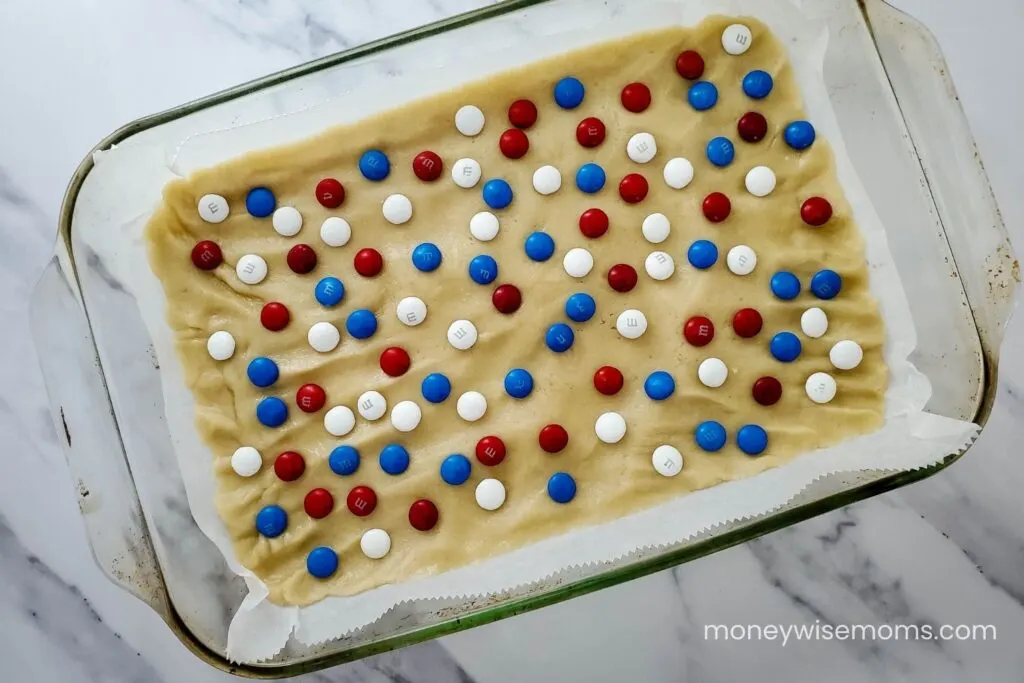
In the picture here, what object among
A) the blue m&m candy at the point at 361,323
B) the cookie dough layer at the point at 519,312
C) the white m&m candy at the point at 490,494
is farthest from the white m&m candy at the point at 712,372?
the blue m&m candy at the point at 361,323

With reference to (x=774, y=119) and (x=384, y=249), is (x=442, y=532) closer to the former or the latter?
(x=384, y=249)

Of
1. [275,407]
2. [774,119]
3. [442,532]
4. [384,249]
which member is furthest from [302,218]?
[774,119]

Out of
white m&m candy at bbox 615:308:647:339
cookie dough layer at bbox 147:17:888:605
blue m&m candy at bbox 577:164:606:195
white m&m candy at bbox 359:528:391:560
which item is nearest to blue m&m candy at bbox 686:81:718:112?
cookie dough layer at bbox 147:17:888:605

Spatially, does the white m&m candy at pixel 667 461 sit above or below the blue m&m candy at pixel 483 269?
below

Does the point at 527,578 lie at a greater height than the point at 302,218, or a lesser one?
lesser

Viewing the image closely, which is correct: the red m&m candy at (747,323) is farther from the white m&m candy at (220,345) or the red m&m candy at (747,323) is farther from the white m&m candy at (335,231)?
the white m&m candy at (220,345)

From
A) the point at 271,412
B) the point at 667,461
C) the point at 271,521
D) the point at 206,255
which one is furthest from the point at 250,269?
the point at 667,461

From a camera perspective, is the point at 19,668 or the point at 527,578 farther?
the point at 19,668
